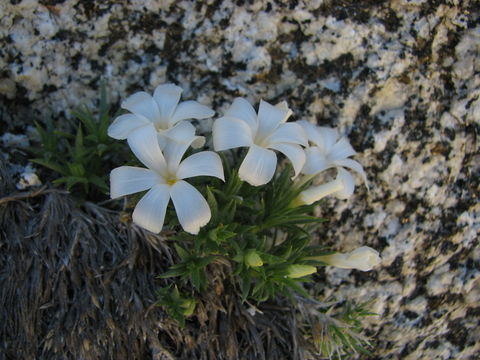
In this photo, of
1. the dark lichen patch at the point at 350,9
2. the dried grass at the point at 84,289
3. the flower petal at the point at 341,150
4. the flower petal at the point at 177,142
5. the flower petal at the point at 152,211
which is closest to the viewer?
the flower petal at the point at 152,211

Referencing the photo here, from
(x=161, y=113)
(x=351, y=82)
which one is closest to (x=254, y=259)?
(x=161, y=113)

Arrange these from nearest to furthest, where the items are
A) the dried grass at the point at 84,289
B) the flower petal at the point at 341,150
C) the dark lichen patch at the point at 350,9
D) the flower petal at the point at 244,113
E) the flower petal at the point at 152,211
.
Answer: the flower petal at the point at 152,211, the flower petal at the point at 244,113, the dried grass at the point at 84,289, the flower petal at the point at 341,150, the dark lichen patch at the point at 350,9

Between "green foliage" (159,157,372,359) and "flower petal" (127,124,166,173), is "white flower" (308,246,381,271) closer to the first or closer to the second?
"green foliage" (159,157,372,359)

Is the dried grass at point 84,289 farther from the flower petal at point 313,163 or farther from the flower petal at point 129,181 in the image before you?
the flower petal at point 313,163

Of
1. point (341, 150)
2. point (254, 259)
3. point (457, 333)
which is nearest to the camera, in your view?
point (254, 259)

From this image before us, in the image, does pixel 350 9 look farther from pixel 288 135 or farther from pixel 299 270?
pixel 299 270

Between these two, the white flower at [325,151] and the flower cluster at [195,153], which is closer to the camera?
the flower cluster at [195,153]

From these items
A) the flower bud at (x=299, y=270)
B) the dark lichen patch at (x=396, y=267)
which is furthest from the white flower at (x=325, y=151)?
the dark lichen patch at (x=396, y=267)
